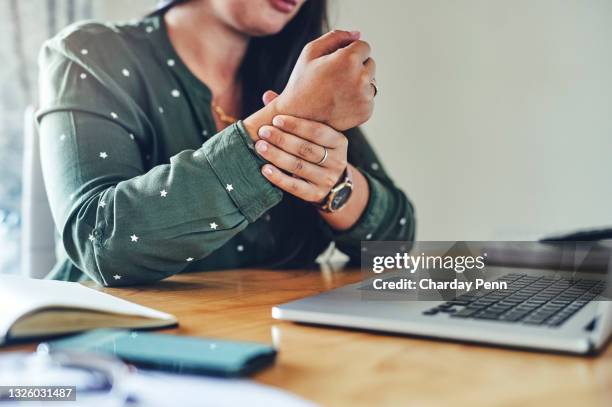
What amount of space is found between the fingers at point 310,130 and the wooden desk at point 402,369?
0.21 meters

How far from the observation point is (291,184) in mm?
673

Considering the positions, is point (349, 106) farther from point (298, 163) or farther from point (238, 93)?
point (238, 93)

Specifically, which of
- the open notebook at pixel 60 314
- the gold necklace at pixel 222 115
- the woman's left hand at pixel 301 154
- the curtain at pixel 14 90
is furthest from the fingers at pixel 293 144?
the curtain at pixel 14 90

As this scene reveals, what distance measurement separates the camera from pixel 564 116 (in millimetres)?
1877

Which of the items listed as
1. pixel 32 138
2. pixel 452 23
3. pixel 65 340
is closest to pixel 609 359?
pixel 65 340

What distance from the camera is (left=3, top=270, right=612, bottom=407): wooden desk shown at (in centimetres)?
32

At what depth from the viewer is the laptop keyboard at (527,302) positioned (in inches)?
17.9

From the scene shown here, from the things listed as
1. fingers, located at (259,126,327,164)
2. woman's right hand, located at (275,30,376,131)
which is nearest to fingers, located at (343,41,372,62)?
woman's right hand, located at (275,30,376,131)

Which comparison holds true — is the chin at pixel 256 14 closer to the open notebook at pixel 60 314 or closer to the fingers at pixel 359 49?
the fingers at pixel 359 49

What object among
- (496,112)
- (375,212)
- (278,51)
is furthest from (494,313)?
(496,112)

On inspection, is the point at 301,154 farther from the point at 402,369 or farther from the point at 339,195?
the point at 402,369

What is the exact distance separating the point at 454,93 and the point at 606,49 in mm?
455

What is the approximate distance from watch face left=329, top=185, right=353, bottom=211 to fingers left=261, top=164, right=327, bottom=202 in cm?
6

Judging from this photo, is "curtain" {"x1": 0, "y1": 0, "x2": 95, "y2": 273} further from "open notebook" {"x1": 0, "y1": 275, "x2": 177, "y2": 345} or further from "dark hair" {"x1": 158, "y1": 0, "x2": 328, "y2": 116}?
"open notebook" {"x1": 0, "y1": 275, "x2": 177, "y2": 345}
